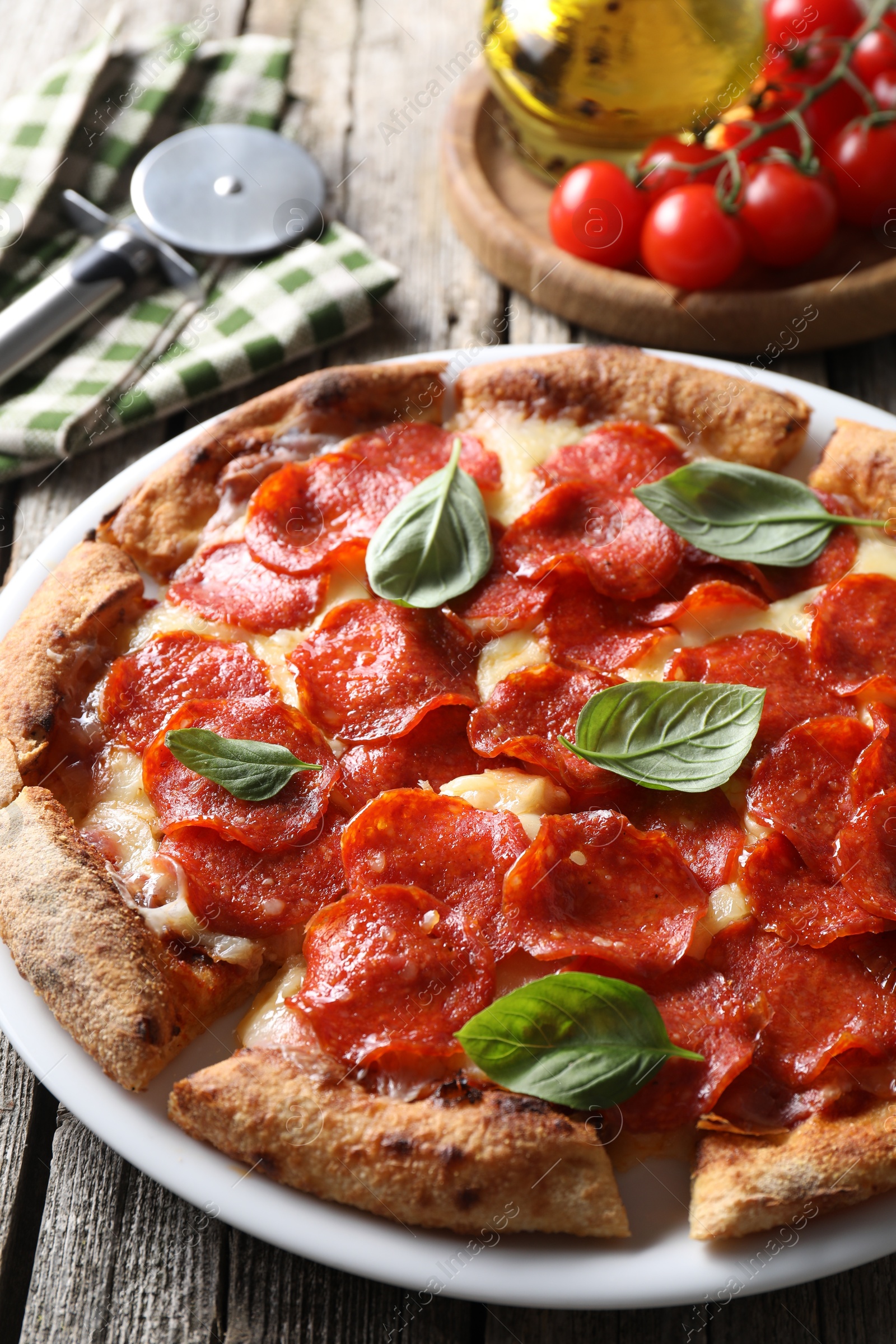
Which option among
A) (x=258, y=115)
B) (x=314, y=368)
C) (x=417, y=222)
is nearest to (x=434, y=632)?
(x=314, y=368)

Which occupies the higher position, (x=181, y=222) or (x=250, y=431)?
(x=181, y=222)

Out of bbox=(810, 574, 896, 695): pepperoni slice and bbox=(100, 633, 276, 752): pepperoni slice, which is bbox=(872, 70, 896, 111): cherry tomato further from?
bbox=(100, 633, 276, 752): pepperoni slice

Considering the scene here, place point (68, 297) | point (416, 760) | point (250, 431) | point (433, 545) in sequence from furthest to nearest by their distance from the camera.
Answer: point (68, 297) < point (250, 431) < point (433, 545) < point (416, 760)

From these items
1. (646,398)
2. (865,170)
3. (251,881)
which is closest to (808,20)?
(865,170)

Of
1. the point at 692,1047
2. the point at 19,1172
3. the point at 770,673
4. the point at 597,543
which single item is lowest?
the point at 19,1172

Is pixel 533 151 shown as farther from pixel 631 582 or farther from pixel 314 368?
pixel 631 582

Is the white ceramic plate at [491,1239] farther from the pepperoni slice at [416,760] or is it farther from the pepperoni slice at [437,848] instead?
the pepperoni slice at [416,760]

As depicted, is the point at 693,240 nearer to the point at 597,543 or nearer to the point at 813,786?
the point at 597,543

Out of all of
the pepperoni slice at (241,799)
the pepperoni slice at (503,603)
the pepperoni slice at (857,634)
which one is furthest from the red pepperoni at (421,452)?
the pepperoni slice at (857,634)
